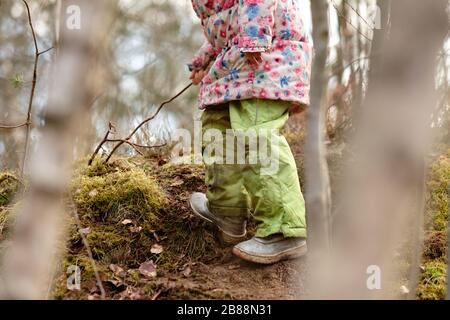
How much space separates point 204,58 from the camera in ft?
9.88

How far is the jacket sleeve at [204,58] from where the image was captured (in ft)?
9.80

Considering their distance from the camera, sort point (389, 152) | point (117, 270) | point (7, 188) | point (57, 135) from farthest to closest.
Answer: point (7, 188), point (117, 270), point (57, 135), point (389, 152)

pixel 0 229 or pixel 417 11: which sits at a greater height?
pixel 417 11

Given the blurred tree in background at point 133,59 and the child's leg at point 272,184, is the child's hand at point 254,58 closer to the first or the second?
the child's leg at point 272,184

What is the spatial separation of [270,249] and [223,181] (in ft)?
1.44

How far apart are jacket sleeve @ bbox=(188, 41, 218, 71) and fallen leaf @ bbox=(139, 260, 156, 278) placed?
1106 mm

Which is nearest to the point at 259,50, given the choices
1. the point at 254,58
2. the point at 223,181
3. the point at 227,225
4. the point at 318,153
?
the point at 254,58

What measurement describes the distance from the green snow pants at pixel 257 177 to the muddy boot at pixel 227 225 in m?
0.03

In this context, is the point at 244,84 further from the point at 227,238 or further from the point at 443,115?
the point at 443,115

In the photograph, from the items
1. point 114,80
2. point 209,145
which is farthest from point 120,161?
point 114,80

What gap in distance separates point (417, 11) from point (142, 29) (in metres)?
9.38

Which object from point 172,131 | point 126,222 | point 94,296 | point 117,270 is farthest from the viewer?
point 172,131

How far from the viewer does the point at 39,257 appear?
118 centimetres

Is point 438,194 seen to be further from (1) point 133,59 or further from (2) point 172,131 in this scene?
(1) point 133,59
